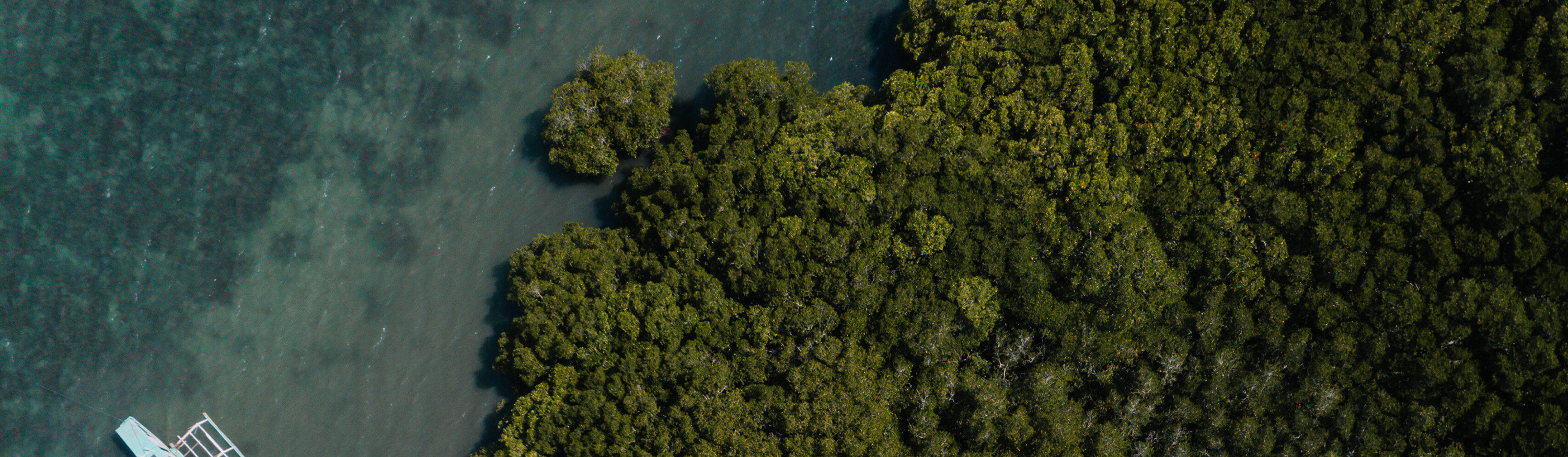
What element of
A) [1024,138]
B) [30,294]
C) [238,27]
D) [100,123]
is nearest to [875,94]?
[1024,138]

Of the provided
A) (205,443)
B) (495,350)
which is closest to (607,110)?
(495,350)

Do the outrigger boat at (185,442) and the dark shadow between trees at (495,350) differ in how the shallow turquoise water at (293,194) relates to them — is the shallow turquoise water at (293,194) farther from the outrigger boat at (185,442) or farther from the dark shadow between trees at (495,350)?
the outrigger boat at (185,442)

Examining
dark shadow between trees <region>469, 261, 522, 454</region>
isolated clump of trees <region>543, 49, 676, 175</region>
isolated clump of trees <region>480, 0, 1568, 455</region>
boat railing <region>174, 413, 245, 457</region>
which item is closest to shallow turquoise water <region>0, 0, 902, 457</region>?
dark shadow between trees <region>469, 261, 522, 454</region>

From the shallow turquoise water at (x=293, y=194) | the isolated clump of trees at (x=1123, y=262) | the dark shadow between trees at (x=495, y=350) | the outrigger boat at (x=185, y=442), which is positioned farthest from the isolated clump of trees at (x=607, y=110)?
the outrigger boat at (x=185, y=442)

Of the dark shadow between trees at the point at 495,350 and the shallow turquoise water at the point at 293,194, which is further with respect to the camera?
the dark shadow between trees at the point at 495,350

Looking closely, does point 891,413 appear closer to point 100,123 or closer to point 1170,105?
point 1170,105
